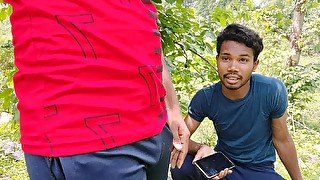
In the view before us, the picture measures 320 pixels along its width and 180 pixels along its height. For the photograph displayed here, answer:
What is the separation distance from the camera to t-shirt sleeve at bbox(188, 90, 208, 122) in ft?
7.34

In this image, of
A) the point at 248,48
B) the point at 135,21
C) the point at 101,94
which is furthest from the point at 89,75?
the point at 248,48

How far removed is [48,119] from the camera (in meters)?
0.69

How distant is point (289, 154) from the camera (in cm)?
220

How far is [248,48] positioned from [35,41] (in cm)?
160

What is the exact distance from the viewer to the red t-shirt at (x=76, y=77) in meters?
0.69

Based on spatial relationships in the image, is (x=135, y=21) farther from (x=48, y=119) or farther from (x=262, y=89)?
(x=262, y=89)

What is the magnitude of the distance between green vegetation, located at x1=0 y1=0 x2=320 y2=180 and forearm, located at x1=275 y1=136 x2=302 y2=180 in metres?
0.57

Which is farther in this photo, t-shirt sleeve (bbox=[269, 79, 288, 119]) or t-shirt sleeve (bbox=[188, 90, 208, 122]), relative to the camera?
t-shirt sleeve (bbox=[188, 90, 208, 122])

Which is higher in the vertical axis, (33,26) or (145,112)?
(33,26)

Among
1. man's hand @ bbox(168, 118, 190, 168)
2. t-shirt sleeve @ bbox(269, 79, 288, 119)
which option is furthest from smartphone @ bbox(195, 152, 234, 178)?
man's hand @ bbox(168, 118, 190, 168)

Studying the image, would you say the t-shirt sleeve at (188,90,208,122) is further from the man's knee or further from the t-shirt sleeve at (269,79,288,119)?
the t-shirt sleeve at (269,79,288,119)

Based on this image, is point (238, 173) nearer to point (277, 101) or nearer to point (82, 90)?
point (277, 101)

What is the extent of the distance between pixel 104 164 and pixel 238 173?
5.21 feet

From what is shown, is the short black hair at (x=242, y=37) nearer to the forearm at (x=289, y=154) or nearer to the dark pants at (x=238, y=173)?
the forearm at (x=289, y=154)
